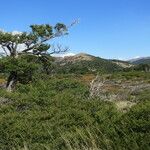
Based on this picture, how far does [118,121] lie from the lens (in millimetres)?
11242

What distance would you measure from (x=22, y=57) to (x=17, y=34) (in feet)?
6.82

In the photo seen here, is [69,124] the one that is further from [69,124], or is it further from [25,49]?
[25,49]

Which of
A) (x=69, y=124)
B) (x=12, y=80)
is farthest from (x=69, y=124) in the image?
(x=12, y=80)

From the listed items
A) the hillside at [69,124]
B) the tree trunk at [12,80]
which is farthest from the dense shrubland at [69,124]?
the tree trunk at [12,80]

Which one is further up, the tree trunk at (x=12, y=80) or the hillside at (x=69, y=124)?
the hillside at (x=69, y=124)

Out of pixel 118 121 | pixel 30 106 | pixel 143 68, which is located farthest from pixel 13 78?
pixel 143 68

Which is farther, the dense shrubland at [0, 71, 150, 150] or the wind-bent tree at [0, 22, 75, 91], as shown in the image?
the wind-bent tree at [0, 22, 75, 91]

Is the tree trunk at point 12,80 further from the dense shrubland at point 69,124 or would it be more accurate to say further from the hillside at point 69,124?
the hillside at point 69,124

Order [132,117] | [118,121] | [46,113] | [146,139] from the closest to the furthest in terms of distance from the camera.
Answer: [146,139]
[132,117]
[118,121]
[46,113]

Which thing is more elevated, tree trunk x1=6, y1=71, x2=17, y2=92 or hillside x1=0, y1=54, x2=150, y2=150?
hillside x1=0, y1=54, x2=150, y2=150

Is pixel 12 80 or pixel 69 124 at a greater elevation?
pixel 69 124

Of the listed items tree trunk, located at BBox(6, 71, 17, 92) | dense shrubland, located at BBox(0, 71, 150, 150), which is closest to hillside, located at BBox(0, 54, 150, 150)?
dense shrubland, located at BBox(0, 71, 150, 150)

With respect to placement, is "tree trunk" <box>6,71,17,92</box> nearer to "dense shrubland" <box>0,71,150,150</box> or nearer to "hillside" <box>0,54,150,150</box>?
"dense shrubland" <box>0,71,150,150</box>

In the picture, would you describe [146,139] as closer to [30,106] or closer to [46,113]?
[46,113]
